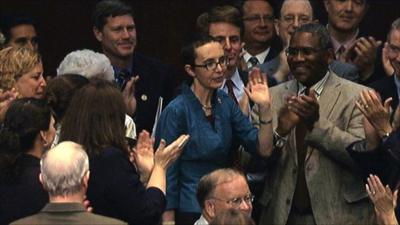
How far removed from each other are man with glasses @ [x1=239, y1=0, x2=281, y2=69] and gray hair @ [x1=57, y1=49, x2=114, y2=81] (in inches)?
70.0

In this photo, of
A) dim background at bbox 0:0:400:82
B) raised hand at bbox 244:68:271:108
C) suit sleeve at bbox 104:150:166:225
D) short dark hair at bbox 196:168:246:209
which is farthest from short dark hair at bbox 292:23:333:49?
dim background at bbox 0:0:400:82

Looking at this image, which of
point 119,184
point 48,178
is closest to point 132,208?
point 119,184

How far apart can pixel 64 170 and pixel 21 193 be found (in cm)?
78

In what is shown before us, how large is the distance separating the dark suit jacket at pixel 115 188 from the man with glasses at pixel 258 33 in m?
3.34

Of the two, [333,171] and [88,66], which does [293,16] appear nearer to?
[333,171]

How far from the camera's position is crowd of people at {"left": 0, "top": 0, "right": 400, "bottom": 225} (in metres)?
8.84

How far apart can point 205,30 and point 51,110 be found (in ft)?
7.22

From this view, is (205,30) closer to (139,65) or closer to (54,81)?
(139,65)

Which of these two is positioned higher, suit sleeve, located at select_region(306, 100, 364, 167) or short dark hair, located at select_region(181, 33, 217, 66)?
short dark hair, located at select_region(181, 33, 217, 66)

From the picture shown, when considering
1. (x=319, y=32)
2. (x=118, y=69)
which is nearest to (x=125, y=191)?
(x=319, y=32)

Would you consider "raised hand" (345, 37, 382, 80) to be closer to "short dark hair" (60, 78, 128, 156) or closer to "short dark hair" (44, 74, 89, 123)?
"short dark hair" (44, 74, 89, 123)

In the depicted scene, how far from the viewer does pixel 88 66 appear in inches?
411

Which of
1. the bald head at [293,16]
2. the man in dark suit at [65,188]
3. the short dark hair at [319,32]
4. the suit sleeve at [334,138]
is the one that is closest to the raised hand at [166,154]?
the man in dark suit at [65,188]

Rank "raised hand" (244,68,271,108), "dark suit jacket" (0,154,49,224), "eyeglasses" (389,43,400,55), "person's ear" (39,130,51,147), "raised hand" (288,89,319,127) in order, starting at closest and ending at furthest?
"dark suit jacket" (0,154,49,224)
"person's ear" (39,130,51,147)
"raised hand" (288,89,319,127)
"raised hand" (244,68,271,108)
"eyeglasses" (389,43,400,55)
